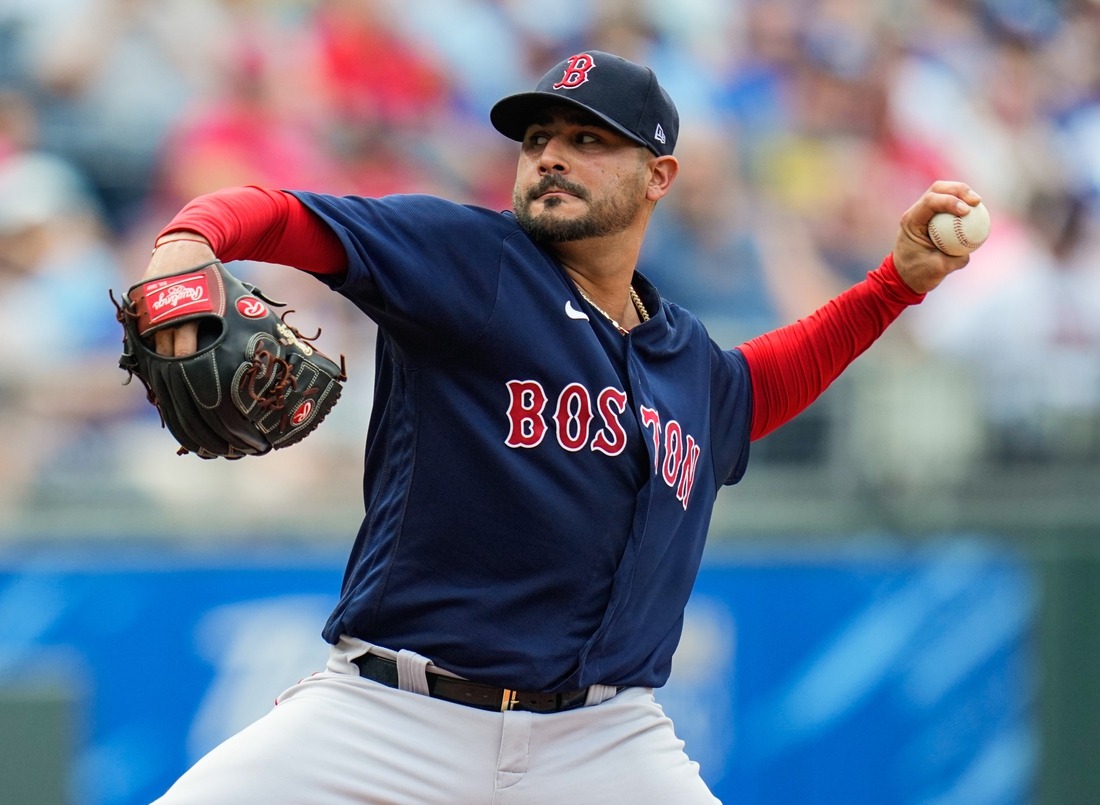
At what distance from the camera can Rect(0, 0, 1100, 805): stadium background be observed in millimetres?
5398

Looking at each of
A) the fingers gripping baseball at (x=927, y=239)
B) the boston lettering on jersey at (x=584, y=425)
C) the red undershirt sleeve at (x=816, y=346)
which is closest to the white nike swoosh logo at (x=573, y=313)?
the boston lettering on jersey at (x=584, y=425)

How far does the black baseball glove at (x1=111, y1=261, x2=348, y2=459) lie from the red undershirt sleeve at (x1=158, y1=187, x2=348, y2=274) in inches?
2.8

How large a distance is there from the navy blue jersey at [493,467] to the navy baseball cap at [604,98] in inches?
10.1

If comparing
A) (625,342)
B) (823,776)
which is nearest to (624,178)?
(625,342)

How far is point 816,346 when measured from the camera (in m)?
3.55

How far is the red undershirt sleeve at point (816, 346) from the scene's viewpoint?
11.6 ft

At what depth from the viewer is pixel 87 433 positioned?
219 inches

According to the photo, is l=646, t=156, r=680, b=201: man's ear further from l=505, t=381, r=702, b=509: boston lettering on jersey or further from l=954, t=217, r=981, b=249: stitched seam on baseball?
l=954, t=217, r=981, b=249: stitched seam on baseball

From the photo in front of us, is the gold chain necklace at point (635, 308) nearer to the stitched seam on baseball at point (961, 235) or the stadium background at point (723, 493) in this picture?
the stitched seam on baseball at point (961, 235)

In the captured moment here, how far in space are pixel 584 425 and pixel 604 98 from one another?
69cm

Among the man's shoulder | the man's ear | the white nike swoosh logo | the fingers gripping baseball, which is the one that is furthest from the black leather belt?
the fingers gripping baseball

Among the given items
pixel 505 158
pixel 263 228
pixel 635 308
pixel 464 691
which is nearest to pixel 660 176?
pixel 635 308

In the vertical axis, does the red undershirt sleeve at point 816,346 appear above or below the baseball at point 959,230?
below

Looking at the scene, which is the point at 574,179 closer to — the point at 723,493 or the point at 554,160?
the point at 554,160
